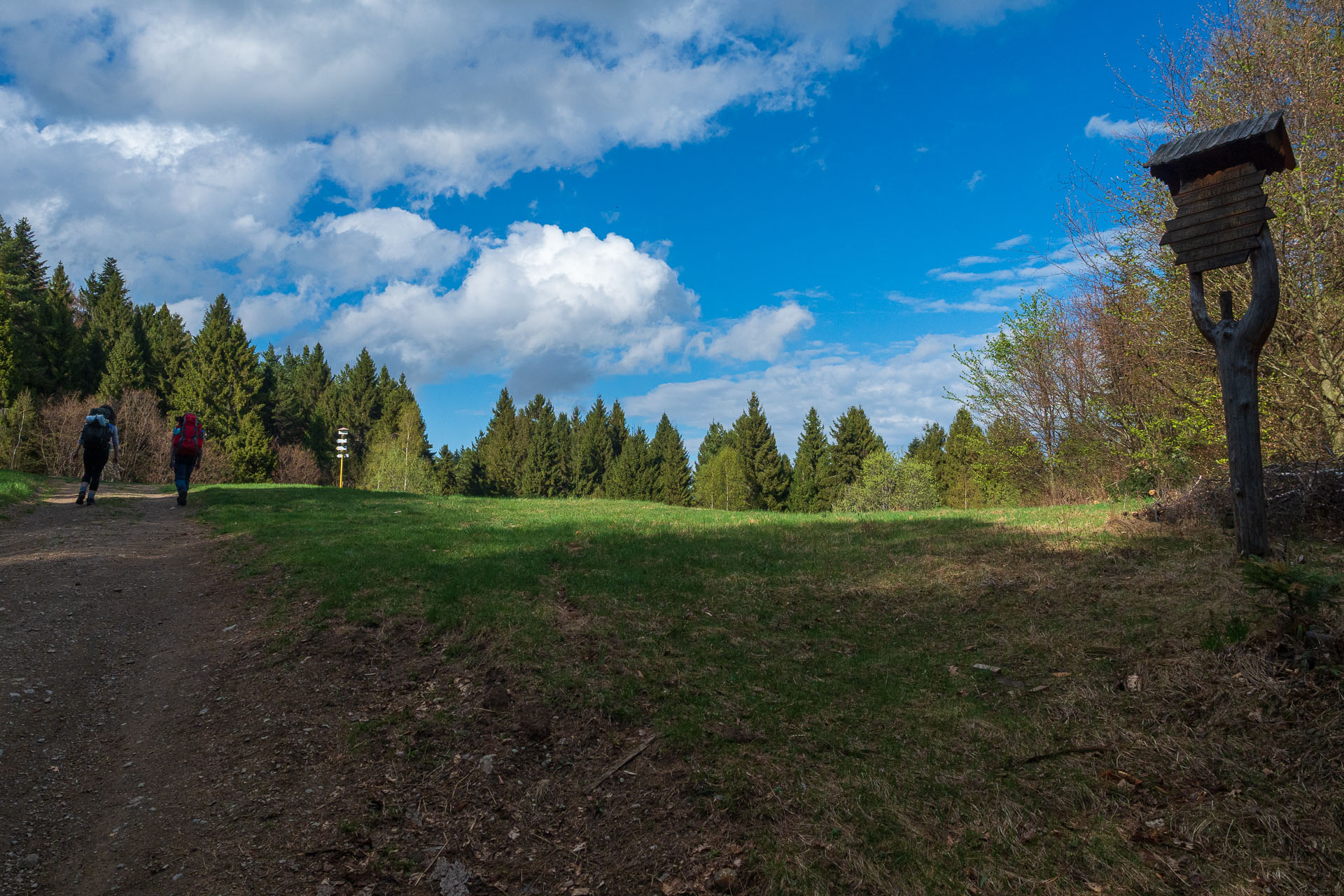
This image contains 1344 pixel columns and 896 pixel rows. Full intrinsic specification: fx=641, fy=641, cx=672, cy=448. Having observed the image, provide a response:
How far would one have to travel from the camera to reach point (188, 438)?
16.9m

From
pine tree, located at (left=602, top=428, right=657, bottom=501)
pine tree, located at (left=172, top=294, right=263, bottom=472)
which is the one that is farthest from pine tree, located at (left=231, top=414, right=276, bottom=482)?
pine tree, located at (left=602, top=428, right=657, bottom=501)

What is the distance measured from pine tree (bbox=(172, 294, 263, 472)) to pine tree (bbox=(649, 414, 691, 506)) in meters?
39.3

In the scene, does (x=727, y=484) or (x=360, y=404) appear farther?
(x=360, y=404)

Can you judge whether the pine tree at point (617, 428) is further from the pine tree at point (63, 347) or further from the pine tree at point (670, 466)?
the pine tree at point (63, 347)

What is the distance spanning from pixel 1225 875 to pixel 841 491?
215 feet

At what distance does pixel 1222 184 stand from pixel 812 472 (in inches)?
2495

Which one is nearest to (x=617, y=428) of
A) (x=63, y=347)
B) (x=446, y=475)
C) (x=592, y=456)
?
(x=592, y=456)

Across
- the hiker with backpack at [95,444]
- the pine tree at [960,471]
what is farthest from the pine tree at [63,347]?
the pine tree at [960,471]

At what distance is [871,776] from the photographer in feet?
16.3

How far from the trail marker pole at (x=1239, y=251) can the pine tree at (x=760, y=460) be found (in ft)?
207

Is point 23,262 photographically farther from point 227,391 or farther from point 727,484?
point 727,484

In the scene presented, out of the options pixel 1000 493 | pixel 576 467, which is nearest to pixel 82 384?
pixel 576 467

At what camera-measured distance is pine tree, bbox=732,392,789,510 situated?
71.2 m

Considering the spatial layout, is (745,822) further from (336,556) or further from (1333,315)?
(1333,315)
